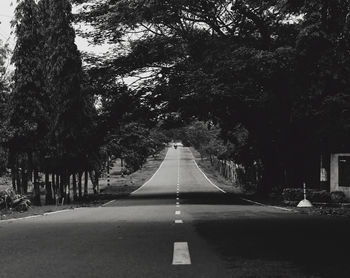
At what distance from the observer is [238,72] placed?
2978cm

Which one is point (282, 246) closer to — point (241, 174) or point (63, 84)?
point (63, 84)

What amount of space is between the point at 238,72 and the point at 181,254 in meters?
22.0

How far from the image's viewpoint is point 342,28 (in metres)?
11.3

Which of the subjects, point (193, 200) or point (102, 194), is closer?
point (193, 200)

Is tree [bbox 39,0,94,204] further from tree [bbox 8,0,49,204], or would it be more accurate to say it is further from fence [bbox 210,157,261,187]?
fence [bbox 210,157,261,187]

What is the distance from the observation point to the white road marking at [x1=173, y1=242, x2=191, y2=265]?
7.78 meters

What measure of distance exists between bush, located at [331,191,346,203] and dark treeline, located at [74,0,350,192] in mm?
2500

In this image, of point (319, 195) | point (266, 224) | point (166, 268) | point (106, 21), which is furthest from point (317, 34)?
point (106, 21)

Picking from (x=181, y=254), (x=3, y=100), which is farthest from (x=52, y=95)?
(x=181, y=254)

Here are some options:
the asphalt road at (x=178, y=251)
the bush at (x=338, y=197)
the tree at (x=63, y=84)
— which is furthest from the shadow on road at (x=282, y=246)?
the tree at (x=63, y=84)

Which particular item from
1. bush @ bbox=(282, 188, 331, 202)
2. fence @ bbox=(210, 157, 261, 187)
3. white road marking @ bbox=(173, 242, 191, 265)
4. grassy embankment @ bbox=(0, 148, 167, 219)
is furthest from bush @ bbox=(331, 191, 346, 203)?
white road marking @ bbox=(173, 242, 191, 265)

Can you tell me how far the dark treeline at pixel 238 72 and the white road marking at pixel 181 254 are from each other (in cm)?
1563

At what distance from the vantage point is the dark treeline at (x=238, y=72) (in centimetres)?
2845

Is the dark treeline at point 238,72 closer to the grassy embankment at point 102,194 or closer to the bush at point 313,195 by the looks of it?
the bush at point 313,195
